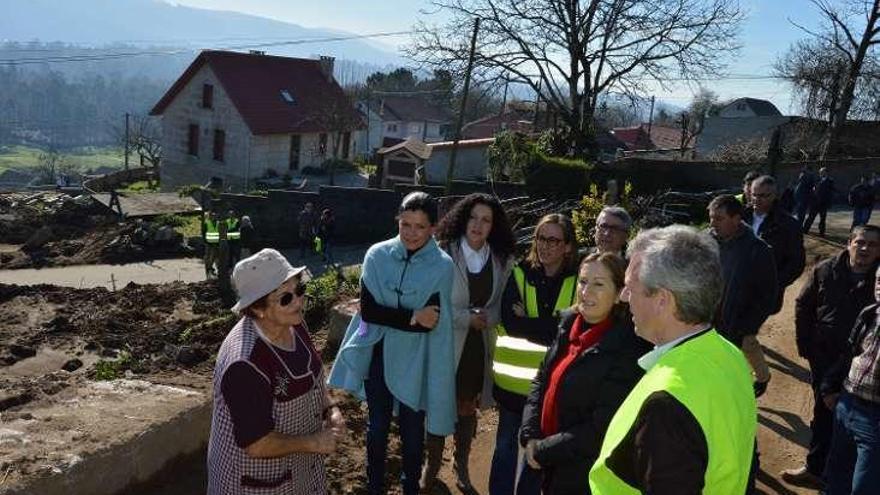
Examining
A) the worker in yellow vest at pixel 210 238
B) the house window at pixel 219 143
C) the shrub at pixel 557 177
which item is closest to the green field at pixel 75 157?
the house window at pixel 219 143

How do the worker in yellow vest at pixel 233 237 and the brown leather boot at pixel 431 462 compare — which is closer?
the brown leather boot at pixel 431 462

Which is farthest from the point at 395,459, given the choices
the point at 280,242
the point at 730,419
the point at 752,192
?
the point at 280,242

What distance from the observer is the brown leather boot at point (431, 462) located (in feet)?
13.4

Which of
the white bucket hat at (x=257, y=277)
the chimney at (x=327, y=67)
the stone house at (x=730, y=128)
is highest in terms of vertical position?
the chimney at (x=327, y=67)

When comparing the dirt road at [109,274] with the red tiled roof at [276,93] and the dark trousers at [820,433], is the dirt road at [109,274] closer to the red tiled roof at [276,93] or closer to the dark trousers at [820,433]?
the dark trousers at [820,433]

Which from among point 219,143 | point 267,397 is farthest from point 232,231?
point 219,143

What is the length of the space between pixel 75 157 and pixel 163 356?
143 m

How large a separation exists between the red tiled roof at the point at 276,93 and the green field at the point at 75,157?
8278 cm

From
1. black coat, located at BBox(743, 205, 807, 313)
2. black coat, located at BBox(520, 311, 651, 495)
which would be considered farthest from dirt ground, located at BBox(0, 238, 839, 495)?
black coat, located at BBox(520, 311, 651, 495)

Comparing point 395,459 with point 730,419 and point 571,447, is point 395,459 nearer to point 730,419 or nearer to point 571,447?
point 571,447

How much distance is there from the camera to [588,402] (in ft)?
8.71

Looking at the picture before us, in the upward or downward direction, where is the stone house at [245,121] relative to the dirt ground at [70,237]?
upward

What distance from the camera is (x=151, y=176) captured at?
37750mm

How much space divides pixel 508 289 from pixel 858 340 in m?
1.77
